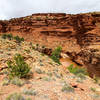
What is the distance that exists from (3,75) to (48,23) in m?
24.7

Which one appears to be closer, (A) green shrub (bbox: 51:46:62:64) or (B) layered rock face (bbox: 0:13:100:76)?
(A) green shrub (bbox: 51:46:62:64)

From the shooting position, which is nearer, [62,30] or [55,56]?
[55,56]

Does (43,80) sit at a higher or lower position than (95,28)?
lower

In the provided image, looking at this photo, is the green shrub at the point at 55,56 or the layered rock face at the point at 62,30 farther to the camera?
the layered rock face at the point at 62,30

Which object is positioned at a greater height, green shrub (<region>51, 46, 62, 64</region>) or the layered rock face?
the layered rock face

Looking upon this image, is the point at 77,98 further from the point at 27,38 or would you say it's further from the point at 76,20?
the point at 27,38

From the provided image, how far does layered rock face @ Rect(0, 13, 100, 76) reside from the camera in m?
22.1

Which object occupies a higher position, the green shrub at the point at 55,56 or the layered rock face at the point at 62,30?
the layered rock face at the point at 62,30

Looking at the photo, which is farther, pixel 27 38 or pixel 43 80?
pixel 27 38

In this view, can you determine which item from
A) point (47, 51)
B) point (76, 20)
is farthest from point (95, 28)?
point (47, 51)

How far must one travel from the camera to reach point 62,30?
26.7m

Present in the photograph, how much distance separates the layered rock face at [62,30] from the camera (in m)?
22.1

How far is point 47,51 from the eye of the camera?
76.9 feet

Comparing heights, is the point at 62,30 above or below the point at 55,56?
above
